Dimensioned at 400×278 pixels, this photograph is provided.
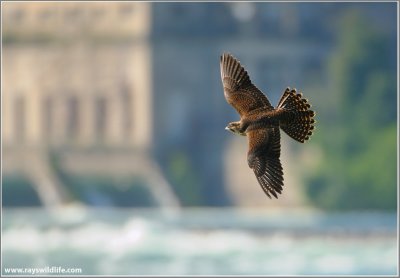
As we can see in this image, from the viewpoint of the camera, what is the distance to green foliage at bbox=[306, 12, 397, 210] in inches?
1793

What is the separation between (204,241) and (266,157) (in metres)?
35.5

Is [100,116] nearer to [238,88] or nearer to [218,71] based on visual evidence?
[218,71]

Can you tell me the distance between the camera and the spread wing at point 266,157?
7.44m

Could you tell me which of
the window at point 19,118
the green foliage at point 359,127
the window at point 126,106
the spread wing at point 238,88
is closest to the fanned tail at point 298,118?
the spread wing at point 238,88

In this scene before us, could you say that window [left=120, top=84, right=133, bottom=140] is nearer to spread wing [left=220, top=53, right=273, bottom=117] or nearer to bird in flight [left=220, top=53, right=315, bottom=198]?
spread wing [left=220, top=53, right=273, bottom=117]

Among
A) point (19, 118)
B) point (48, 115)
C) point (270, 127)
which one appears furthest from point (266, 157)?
point (48, 115)

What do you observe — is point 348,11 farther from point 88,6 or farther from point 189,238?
point 189,238

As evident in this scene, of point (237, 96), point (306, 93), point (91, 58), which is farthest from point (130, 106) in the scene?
point (237, 96)

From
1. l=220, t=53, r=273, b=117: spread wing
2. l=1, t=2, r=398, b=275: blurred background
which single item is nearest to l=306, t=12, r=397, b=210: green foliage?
l=1, t=2, r=398, b=275: blurred background

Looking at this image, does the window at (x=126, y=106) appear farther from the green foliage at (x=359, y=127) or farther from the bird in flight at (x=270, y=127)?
the bird in flight at (x=270, y=127)

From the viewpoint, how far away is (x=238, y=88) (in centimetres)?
791

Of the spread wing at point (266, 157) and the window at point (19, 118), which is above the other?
the window at point (19, 118)

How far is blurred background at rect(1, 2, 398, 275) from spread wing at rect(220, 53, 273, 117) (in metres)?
32.1

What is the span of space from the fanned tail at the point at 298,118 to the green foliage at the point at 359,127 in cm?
3718
